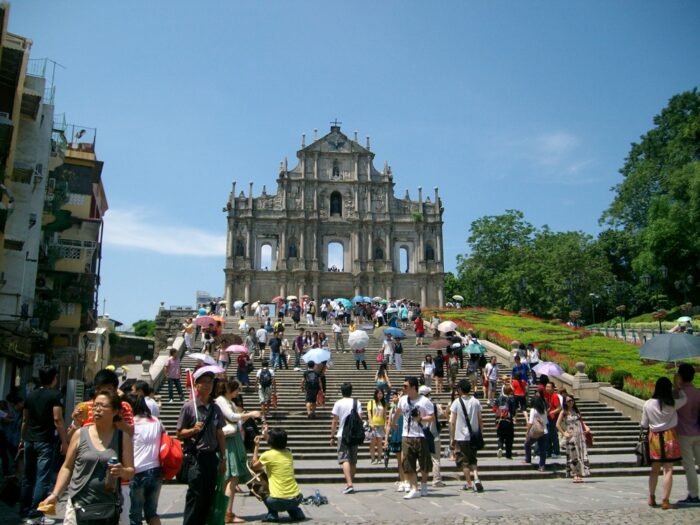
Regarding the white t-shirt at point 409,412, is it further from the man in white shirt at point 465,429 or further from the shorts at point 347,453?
the shorts at point 347,453

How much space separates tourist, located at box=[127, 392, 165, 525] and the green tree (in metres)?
83.7

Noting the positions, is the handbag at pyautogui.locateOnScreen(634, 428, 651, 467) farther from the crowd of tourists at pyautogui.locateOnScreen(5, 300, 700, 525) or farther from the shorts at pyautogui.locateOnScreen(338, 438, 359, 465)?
the shorts at pyautogui.locateOnScreen(338, 438, 359, 465)

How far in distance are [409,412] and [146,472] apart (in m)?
4.22

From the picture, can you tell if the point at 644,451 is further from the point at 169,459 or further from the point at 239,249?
the point at 239,249

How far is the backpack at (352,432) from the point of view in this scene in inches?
404

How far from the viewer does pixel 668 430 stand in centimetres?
836

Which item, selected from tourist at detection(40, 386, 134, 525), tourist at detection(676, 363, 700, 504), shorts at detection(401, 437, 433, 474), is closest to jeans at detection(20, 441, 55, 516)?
tourist at detection(40, 386, 134, 525)

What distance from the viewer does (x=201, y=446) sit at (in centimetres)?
649

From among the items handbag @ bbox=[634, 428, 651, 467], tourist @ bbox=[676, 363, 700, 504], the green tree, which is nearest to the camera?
tourist @ bbox=[676, 363, 700, 504]

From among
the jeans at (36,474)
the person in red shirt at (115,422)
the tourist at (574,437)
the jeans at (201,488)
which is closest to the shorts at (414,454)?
the tourist at (574,437)

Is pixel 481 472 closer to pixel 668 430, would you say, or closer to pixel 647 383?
pixel 668 430

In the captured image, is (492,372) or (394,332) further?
(394,332)

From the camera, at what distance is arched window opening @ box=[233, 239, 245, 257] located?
51.8 m

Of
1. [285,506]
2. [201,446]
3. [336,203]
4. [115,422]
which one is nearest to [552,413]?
[285,506]
